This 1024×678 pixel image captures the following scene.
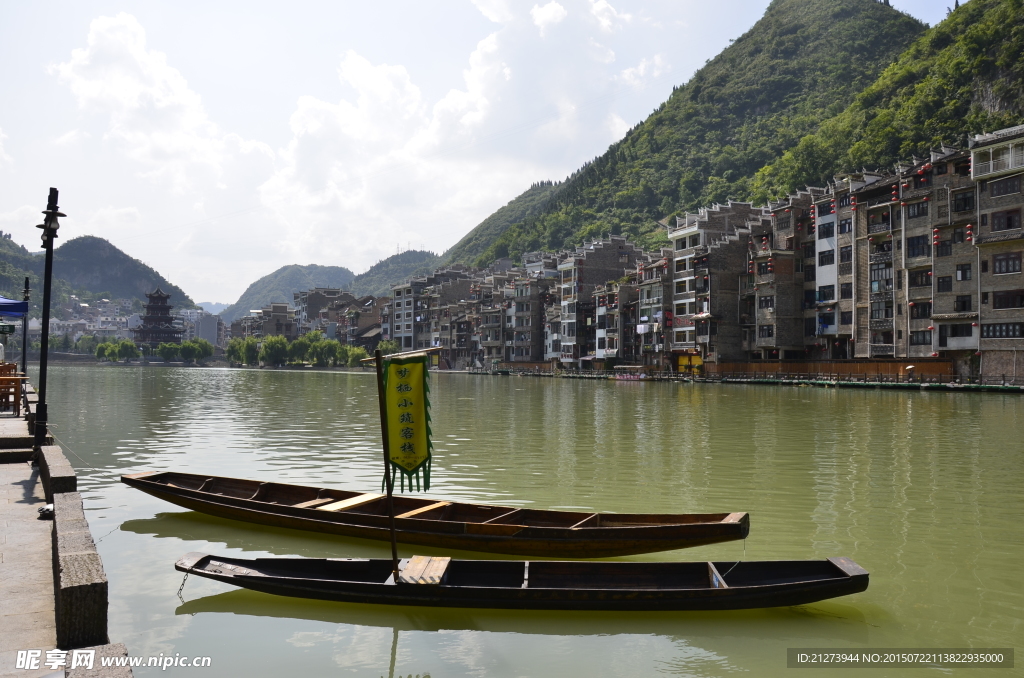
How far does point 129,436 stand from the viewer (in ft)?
88.5

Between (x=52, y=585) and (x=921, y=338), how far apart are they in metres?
66.9

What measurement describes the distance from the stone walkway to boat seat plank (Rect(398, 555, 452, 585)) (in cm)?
357

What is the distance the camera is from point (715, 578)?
8711mm

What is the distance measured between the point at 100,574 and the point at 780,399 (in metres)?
47.4

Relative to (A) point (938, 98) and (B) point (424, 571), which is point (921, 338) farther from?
(B) point (424, 571)

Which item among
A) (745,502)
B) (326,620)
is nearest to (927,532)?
(745,502)

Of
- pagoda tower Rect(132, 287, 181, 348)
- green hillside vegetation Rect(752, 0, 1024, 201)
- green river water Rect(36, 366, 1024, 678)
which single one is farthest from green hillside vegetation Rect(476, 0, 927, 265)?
green river water Rect(36, 366, 1024, 678)

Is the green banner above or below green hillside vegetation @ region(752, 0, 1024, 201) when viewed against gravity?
below

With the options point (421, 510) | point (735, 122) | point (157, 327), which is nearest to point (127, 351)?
point (157, 327)

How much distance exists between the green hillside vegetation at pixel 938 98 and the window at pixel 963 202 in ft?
102

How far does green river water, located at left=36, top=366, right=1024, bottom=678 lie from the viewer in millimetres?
8070

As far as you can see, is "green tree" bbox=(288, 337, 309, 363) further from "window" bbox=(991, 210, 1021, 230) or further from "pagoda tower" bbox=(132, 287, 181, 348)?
"window" bbox=(991, 210, 1021, 230)

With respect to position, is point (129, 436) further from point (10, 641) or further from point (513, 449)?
point (10, 641)

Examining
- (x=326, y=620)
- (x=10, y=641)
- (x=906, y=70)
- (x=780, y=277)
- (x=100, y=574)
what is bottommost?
(x=326, y=620)
